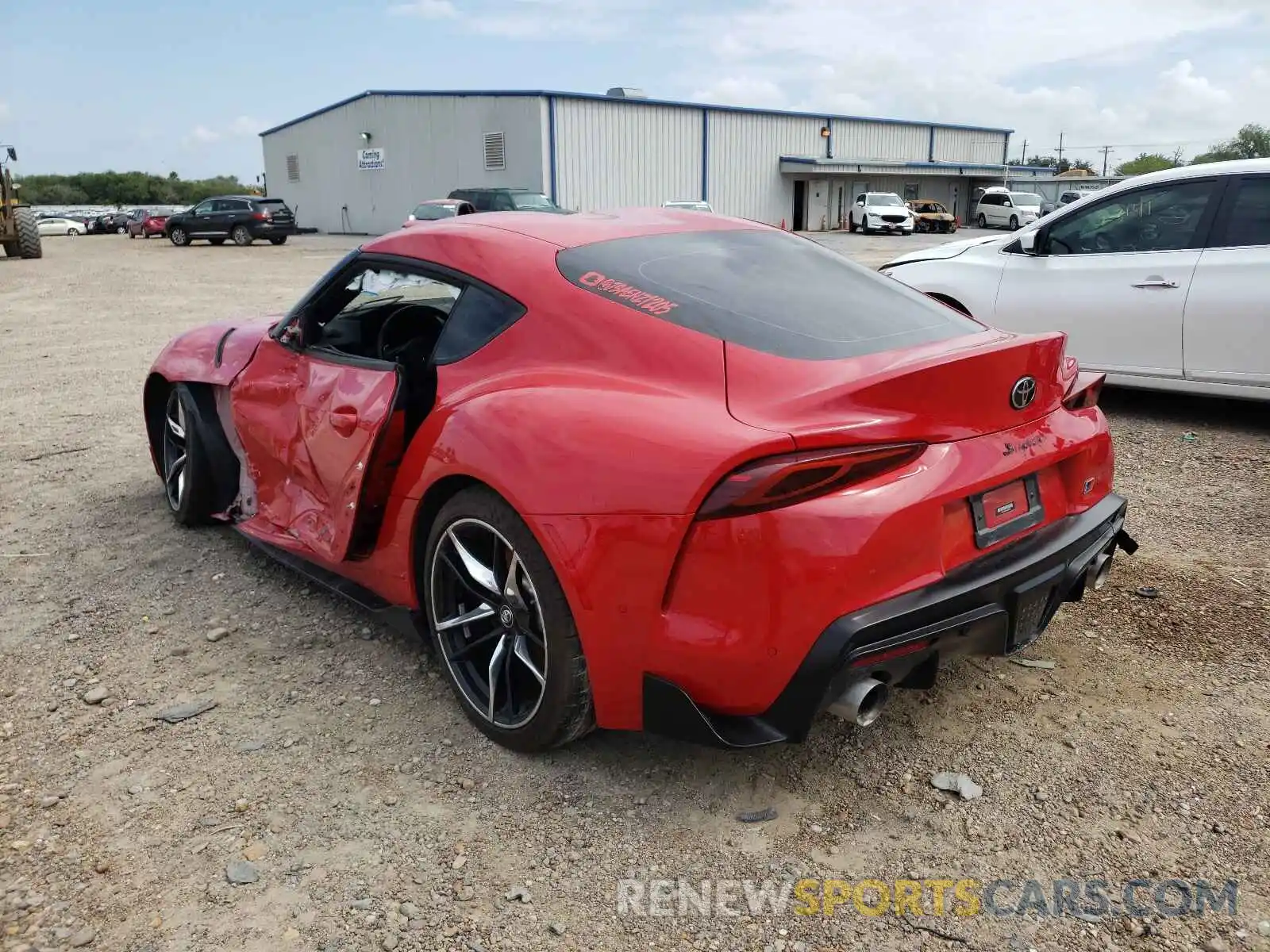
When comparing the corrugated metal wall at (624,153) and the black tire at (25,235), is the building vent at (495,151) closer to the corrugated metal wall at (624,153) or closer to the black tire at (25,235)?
the corrugated metal wall at (624,153)

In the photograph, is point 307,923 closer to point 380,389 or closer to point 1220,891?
point 380,389

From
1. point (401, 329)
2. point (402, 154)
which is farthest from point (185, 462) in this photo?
point (402, 154)

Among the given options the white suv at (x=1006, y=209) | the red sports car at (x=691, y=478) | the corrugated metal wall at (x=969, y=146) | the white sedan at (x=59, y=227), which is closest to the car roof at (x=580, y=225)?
the red sports car at (x=691, y=478)

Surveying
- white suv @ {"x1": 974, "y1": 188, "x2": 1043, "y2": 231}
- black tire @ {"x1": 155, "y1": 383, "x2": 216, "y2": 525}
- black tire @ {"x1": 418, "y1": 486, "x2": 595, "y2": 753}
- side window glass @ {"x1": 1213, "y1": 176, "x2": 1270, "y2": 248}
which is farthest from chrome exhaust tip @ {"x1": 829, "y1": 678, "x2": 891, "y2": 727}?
white suv @ {"x1": 974, "y1": 188, "x2": 1043, "y2": 231}

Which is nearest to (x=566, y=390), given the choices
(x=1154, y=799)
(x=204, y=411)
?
(x=1154, y=799)

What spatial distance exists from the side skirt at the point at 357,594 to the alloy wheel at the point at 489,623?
0.20 meters

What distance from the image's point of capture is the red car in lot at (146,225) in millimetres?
40812

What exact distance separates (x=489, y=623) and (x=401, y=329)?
1384 mm

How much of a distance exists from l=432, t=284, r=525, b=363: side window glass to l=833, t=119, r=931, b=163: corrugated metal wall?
45.5 metres

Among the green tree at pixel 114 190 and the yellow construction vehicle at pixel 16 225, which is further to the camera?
the green tree at pixel 114 190

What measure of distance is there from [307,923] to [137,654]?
67.2 inches

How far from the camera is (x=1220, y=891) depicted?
85.6 inches

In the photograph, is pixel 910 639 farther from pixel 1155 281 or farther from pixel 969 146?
pixel 969 146

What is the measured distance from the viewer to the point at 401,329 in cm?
370
